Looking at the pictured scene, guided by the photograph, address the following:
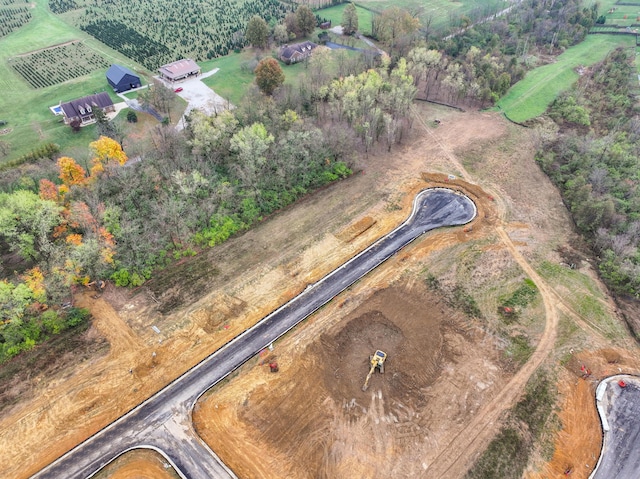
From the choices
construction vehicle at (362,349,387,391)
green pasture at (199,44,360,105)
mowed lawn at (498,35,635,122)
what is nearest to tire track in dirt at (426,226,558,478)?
construction vehicle at (362,349,387,391)

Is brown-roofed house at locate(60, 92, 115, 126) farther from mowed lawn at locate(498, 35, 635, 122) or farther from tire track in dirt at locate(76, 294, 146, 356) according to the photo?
mowed lawn at locate(498, 35, 635, 122)

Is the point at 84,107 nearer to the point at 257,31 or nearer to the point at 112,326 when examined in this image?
the point at 257,31

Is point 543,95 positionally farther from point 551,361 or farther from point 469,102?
point 551,361

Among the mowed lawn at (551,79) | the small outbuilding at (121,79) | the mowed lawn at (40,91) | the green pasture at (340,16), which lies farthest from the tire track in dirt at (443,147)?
the mowed lawn at (40,91)

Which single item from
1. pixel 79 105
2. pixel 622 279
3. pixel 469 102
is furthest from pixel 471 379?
pixel 79 105

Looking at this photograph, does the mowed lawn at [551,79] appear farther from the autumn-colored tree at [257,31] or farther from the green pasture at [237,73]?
the autumn-colored tree at [257,31]

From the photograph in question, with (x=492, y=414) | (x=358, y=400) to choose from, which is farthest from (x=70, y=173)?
(x=492, y=414)

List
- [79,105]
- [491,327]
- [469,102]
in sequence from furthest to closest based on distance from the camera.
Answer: [469,102] → [79,105] → [491,327]
